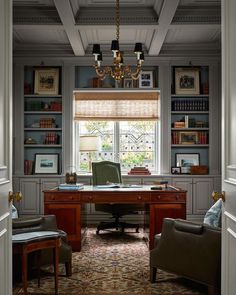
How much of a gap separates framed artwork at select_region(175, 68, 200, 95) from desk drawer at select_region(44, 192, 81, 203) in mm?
3166

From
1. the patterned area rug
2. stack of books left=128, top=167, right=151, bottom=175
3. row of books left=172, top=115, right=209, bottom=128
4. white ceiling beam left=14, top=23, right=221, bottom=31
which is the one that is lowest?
the patterned area rug

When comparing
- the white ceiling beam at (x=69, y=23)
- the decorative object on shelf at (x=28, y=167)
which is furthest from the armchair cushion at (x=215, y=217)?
the decorative object on shelf at (x=28, y=167)

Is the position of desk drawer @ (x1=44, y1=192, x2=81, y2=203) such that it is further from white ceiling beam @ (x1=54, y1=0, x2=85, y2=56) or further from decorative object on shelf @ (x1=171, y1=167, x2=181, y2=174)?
decorative object on shelf @ (x1=171, y1=167, x2=181, y2=174)

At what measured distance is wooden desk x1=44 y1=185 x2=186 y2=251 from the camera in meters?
4.79

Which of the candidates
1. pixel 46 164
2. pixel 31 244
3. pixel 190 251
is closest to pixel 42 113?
pixel 46 164

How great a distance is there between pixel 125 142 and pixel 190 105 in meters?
1.31

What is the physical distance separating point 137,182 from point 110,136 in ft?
3.27

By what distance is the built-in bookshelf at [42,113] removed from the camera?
280 inches

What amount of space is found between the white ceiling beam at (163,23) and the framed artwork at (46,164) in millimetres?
2465

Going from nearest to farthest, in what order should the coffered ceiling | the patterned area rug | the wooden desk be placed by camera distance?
1. the patterned area rug
2. the wooden desk
3. the coffered ceiling

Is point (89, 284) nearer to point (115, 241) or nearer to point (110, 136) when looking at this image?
point (115, 241)

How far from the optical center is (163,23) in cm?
538

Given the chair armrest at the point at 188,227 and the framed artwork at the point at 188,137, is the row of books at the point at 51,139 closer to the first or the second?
the framed artwork at the point at 188,137

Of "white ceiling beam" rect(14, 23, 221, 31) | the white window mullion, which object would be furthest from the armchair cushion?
the white window mullion
